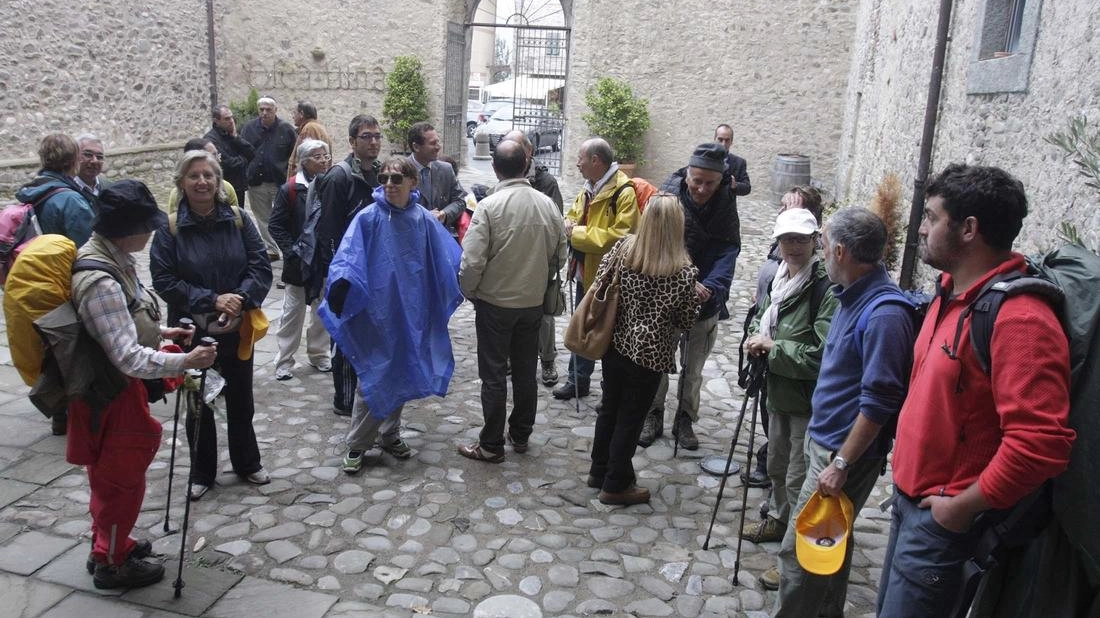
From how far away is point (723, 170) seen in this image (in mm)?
4891

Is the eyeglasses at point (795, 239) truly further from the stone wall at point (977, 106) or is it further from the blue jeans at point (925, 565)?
→ the stone wall at point (977, 106)

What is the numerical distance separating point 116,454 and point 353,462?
1565mm

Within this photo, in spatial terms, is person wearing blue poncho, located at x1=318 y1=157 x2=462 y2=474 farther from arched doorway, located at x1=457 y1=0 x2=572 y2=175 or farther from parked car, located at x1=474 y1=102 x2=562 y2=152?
parked car, located at x1=474 y1=102 x2=562 y2=152

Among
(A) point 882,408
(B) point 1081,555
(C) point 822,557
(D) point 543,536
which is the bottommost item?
(D) point 543,536

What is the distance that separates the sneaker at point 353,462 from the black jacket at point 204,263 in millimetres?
1113

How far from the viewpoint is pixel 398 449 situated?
4.97m

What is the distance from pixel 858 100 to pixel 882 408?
507 inches

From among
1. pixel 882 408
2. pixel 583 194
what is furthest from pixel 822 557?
pixel 583 194

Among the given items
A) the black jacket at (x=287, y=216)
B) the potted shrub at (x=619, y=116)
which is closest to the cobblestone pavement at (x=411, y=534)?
the black jacket at (x=287, y=216)

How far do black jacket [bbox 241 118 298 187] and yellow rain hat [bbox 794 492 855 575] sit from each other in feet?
26.0

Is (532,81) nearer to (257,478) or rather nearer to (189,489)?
(257,478)

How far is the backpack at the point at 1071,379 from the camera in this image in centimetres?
204

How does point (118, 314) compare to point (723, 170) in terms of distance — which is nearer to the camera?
point (118, 314)

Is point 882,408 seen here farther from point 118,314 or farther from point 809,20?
point 809,20
